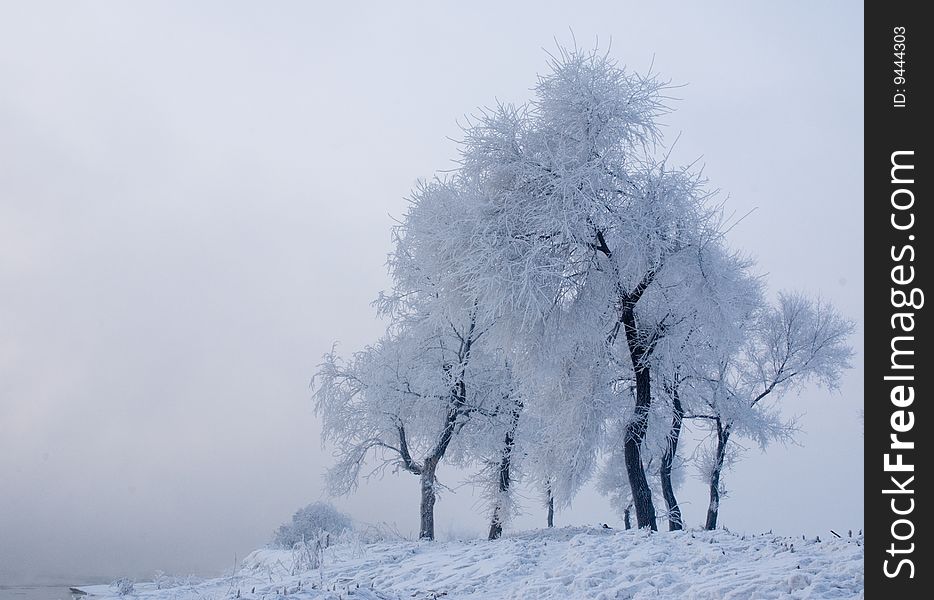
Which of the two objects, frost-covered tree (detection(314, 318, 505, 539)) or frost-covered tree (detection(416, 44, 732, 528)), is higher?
frost-covered tree (detection(416, 44, 732, 528))

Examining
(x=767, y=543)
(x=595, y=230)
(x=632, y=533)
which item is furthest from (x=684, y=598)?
(x=595, y=230)

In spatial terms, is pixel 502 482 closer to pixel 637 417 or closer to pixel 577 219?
pixel 637 417

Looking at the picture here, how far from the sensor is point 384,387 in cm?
2080

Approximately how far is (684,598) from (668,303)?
9372 mm

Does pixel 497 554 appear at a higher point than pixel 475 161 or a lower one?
lower

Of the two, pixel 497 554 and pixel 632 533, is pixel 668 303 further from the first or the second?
pixel 497 554
